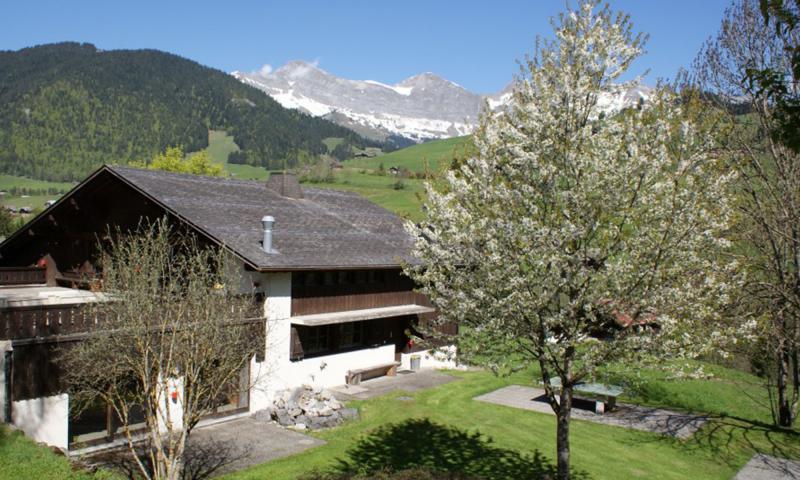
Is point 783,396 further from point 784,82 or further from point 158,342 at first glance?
point 158,342

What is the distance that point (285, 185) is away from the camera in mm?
26109

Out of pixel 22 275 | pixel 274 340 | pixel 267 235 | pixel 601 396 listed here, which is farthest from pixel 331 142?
pixel 601 396

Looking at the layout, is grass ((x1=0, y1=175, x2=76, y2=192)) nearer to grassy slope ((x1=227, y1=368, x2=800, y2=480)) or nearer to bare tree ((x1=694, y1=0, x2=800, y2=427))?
grassy slope ((x1=227, y1=368, x2=800, y2=480))

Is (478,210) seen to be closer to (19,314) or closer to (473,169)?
(473,169)

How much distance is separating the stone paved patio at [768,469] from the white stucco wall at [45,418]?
15518mm

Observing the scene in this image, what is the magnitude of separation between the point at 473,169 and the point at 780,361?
540 inches

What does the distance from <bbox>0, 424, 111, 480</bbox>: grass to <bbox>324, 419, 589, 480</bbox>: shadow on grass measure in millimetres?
5095

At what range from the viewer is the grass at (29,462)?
10.6 meters

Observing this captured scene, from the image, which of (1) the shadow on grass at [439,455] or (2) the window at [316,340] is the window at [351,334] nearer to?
(2) the window at [316,340]

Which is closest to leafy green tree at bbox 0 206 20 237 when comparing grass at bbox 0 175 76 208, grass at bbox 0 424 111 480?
grass at bbox 0 175 76 208

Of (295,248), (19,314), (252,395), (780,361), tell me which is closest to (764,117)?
(780,361)

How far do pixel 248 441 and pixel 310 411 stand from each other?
1.98 m

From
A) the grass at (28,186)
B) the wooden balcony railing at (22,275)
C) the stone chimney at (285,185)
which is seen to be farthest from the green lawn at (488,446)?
the grass at (28,186)

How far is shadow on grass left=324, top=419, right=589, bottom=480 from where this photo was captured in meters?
13.3
